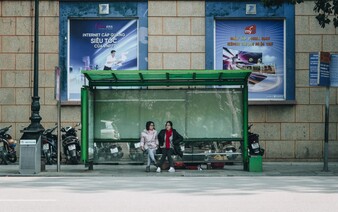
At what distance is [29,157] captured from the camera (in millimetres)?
19219

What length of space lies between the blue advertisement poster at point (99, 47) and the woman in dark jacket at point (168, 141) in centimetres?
417

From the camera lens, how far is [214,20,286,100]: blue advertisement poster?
23797mm

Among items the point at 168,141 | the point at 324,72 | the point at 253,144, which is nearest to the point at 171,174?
the point at 168,141

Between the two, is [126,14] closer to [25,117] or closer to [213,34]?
[213,34]

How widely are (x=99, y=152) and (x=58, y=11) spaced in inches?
224

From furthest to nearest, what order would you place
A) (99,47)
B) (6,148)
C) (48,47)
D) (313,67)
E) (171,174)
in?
(99,47) → (48,47) → (6,148) → (313,67) → (171,174)

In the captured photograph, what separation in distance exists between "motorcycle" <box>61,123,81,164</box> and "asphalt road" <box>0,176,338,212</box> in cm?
448

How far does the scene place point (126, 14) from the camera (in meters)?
23.8

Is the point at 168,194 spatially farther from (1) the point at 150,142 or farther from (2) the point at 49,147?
(2) the point at 49,147

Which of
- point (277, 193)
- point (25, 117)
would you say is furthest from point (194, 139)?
point (277, 193)

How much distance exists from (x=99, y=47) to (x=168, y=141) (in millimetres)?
5299

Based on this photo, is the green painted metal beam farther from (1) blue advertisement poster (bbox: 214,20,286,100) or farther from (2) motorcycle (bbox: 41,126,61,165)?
(1) blue advertisement poster (bbox: 214,20,286,100)

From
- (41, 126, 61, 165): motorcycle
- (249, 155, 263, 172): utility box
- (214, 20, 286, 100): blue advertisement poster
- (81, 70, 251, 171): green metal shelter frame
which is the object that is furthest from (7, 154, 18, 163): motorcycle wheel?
(249, 155, 263, 172): utility box

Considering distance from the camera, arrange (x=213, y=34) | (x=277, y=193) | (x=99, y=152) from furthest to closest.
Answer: (x=213, y=34)
(x=99, y=152)
(x=277, y=193)
